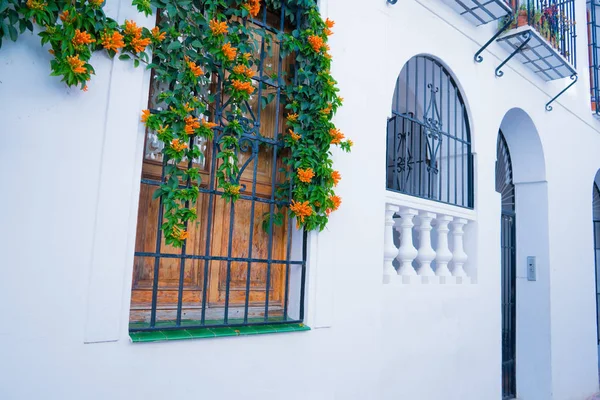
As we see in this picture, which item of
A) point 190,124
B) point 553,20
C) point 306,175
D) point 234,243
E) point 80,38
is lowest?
point 234,243

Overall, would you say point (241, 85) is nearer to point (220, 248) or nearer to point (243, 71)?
point (243, 71)

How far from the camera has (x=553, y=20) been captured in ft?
16.7

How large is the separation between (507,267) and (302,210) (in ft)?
11.8

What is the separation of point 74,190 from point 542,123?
4.94 m

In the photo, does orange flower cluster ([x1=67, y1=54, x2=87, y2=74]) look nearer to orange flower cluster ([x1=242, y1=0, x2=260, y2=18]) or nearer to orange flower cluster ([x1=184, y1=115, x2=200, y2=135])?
orange flower cluster ([x1=184, y1=115, x2=200, y2=135])

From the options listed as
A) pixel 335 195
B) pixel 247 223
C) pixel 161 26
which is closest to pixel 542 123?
pixel 335 195

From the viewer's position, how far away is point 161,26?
2203mm

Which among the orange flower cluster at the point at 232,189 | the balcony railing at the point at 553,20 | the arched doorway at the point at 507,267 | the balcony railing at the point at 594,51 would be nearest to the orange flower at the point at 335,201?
the orange flower cluster at the point at 232,189

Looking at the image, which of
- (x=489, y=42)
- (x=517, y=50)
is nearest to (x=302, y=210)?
(x=489, y=42)

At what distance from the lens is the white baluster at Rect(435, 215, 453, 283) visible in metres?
3.64

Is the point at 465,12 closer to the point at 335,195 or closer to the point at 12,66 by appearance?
the point at 335,195

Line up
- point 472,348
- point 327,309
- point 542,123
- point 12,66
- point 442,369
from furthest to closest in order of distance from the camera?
1. point 542,123
2. point 472,348
3. point 442,369
4. point 327,309
5. point 12,66

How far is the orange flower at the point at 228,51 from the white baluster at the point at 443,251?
2.22 meters

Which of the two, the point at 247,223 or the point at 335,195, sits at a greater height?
the point at 335,195
